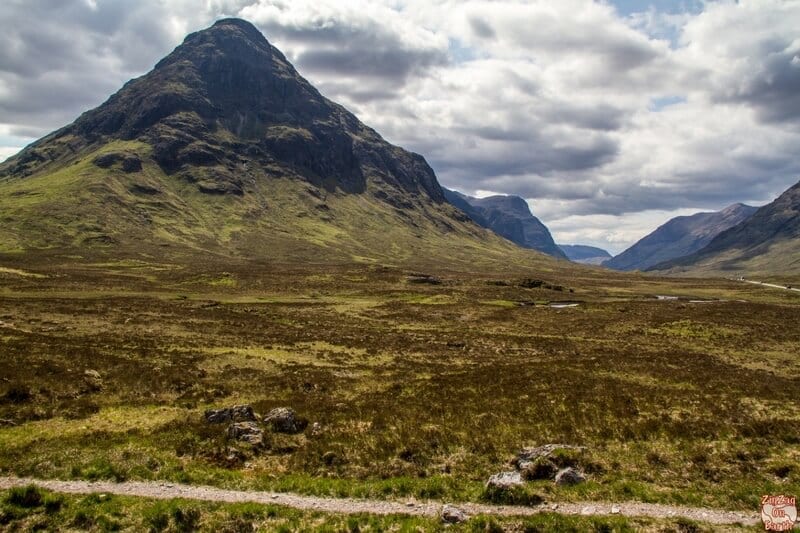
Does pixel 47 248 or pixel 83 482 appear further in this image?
pixel 47 248

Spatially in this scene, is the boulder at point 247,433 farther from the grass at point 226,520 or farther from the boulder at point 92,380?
the boulder at point 92,380

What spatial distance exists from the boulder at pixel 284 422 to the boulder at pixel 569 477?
1294cm

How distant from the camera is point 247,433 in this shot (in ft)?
72.2

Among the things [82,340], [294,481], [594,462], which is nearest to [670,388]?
[594,462]

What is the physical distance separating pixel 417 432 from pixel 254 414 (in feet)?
29.4

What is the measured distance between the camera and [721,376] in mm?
37750

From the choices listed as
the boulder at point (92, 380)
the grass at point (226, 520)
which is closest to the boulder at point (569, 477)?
the grass at point (226, 520)

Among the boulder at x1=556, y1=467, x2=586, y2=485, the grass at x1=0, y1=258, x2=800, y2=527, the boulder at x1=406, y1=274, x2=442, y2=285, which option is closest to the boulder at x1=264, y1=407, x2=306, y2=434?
the grass at x1=0, y1=258, x2=800, y2=527

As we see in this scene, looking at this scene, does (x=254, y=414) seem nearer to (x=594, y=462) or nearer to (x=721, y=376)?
(x=594, y=462)

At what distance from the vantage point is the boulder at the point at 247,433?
70.5 feet

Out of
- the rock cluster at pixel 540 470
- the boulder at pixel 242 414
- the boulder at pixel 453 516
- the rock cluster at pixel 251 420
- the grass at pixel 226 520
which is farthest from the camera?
the boulder at pixel 242 414

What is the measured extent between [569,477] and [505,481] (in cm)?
266

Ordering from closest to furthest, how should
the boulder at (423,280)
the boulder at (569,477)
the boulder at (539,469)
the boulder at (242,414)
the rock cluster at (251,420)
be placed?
the boulder at (569,477) → the boulder at (539,469) → the rock cluster at (251,420) → the boulder at (242,414) → the boulder at (423,280)

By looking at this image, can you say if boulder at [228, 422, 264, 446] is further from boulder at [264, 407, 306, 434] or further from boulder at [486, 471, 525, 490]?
boulder at [486, 471, 525, 490]
